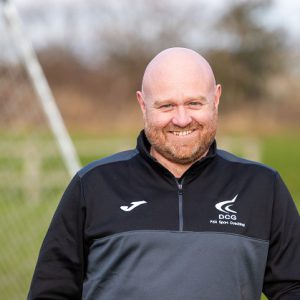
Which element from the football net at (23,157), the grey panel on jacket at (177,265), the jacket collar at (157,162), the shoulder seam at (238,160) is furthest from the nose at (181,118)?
the football net at (23,157)

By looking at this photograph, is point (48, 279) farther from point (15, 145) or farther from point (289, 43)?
point (289, 43)

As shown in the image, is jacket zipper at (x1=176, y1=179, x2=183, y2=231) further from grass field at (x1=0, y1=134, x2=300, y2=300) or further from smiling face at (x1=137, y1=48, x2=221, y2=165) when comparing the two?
grass field at (x1=0, y1=134, x2=300, y2=300)

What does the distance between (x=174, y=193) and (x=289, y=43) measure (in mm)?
51354

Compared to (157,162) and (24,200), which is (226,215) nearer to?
(157,162)

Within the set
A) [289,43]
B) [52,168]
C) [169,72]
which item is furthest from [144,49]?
[169,72]

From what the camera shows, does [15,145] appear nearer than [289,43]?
Yes

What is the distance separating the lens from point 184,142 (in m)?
2.89

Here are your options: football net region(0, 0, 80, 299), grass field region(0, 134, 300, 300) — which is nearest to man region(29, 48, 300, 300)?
football net region(0, 0, 80, 299)

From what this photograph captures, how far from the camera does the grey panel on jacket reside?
2.77m

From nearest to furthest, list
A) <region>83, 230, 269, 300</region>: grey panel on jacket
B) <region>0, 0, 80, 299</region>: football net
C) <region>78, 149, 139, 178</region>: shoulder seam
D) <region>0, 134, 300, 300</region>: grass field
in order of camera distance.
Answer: <region>83, 230, 269, 300</region>: grey panel on jacket, <region>78, 149, 139, 178</region>: shoulder seam, <region>0, 0, 80, 299</region>: football net, <region>0, 134, 300, 300</region>: grass field

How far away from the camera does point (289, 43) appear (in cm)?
5284

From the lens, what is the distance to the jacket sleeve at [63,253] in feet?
9.56

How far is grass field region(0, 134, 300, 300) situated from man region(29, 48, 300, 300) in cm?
457

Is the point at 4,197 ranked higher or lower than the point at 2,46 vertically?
lower
